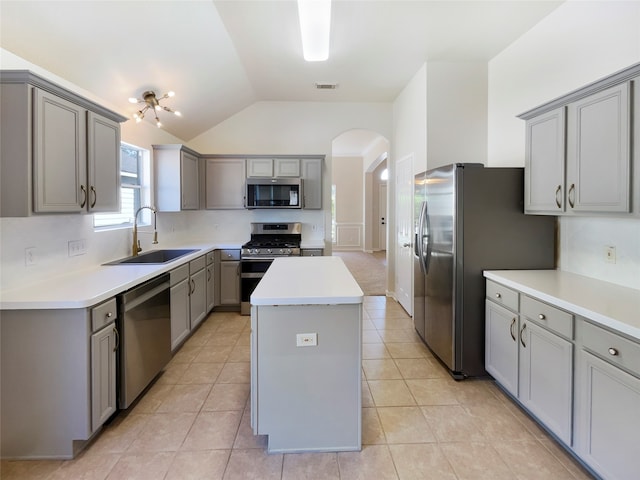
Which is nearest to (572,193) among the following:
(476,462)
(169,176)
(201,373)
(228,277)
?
(476,462)

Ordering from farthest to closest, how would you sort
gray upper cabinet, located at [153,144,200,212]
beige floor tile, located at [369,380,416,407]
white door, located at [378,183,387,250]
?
white door, located at [378,183,387,250]
gray upper cabinet, located at [153,144,200,212]
beige floor tile, located at [369,380,416,407]

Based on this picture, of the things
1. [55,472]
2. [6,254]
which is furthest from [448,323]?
[6,254]

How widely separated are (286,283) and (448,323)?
1.49 meters

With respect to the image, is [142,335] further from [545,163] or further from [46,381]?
[545,163]

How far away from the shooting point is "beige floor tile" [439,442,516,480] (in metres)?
1.73

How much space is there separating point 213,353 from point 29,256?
5.59ft

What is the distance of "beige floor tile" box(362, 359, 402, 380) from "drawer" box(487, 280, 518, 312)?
3.30 ft

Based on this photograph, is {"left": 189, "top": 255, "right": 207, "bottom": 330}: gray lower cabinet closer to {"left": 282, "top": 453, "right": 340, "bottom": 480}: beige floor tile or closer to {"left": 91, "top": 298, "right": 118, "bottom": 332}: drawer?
{"left": 91, "top": 298, "right": 118, "bottom": 332}: drawer

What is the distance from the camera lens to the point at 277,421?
187 centimetres

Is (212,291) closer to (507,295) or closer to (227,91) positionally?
(227,91)

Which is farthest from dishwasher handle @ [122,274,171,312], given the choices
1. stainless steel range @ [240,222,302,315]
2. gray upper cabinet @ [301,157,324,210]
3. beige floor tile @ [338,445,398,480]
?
gray upper cabinet @ [301,157,324,210]

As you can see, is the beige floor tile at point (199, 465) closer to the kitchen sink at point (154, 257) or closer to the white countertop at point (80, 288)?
the white countertop at point (80, 288)

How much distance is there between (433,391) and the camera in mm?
2549

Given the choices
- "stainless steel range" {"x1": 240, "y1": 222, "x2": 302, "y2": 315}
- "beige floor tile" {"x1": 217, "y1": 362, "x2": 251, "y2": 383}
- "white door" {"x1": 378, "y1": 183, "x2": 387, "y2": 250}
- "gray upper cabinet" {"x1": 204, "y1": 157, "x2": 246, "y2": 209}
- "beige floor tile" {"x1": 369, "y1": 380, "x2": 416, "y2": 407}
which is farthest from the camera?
"white door" {"x1": 378, "y1": 183, "x2": 387, "y2": 250}
